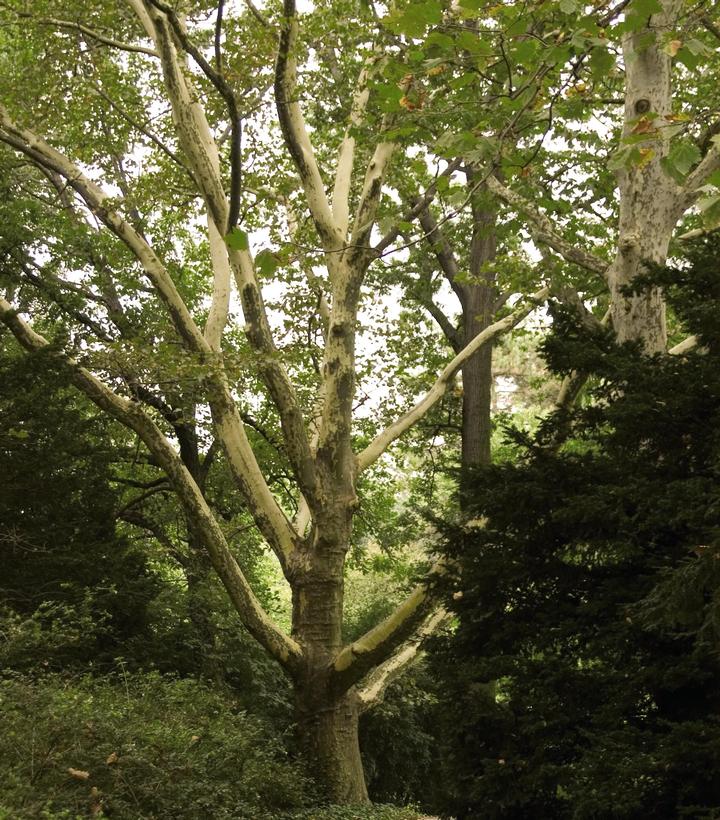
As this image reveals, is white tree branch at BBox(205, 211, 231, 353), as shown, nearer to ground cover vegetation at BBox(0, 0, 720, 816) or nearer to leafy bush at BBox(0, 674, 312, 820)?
ground cover vegetation at BBox(0, 0, 720, 816)

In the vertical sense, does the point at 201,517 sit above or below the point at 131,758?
above

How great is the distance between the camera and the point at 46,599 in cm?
939

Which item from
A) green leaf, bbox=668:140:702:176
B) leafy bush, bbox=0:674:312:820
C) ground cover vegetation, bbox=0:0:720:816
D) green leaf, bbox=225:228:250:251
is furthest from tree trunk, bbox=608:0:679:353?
leafy bush, bbox=0:674:312:820

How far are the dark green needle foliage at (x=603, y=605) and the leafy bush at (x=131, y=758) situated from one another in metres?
2.10

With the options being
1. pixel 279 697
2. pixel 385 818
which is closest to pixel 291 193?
pixel 279 697

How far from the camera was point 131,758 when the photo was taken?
590 cm

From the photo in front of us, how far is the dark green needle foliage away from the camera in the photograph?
412cm

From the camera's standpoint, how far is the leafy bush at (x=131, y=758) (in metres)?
5.27

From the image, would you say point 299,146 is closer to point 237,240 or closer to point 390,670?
point 237,240

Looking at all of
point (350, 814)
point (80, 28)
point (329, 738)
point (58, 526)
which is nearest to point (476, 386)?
point (329, 738)

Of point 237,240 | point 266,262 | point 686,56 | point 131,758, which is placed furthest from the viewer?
point 131,758

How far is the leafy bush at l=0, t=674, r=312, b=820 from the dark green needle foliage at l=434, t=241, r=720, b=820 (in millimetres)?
2101

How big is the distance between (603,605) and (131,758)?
329cm

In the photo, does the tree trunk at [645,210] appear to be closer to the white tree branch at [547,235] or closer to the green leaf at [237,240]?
the white tree branch at [547,235]
